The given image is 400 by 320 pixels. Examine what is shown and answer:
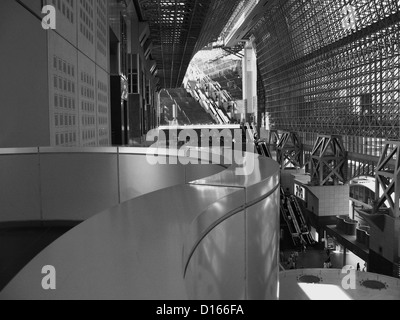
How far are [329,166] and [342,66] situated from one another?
7.42 metres

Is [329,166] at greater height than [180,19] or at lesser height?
lesser

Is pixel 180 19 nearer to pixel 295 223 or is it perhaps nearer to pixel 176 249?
pixel 295 223

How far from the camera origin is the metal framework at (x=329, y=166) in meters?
32.8

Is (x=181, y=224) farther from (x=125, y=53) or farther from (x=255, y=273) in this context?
(x=125, y=53)

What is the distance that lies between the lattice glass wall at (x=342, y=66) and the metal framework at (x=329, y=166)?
28.9 inches

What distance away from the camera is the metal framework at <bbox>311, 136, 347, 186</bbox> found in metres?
32.8

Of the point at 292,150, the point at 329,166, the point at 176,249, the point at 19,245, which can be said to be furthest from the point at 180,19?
the point at 176,249

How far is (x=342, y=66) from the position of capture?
33.8 meters

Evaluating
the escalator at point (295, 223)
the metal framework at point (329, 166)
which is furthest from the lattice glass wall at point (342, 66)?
the escalator at point (295, 223)

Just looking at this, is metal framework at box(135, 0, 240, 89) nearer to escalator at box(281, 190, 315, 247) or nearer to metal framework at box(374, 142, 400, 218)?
metal framework at box(374, 142, 400, 218)

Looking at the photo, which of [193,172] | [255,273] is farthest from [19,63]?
[255,273]

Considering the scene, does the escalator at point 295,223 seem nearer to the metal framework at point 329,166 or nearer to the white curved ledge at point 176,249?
the metal framework at point 329,166
